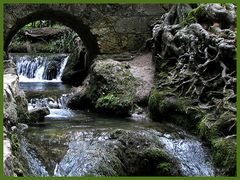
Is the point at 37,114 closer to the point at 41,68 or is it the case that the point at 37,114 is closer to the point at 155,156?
the point at 155,156

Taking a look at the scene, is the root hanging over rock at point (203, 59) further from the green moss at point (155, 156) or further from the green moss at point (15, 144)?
the green moss at point (15, 144)

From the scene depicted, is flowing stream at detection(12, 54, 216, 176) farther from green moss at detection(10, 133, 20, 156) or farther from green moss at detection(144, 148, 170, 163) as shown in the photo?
green moss at detection(144, 148, 170, 163)

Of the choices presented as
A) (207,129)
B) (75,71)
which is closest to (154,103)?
(207,129)

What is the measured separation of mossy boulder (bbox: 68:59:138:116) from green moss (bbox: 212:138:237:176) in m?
3.76

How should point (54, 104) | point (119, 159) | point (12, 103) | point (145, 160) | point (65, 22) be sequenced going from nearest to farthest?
point (119, 159) → point (145, 160) → point (12, 103) → point (54, 104) → point (65, 22)

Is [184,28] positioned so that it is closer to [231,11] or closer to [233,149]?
[231,11]

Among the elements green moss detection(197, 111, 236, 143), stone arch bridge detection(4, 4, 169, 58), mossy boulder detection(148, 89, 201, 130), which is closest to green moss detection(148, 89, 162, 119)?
mossy boulder detection(148, 89, 201, 130)

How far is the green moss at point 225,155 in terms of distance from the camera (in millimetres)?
7730

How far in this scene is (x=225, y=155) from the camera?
7906 millimetres

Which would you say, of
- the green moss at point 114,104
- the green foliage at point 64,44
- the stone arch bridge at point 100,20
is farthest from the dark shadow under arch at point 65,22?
the green foliage at point 64,44

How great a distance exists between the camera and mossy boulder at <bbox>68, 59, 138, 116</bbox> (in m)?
11.9

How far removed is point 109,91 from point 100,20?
3.50 meters

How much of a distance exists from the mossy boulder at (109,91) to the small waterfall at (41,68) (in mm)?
5840

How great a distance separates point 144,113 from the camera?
38.2ft
